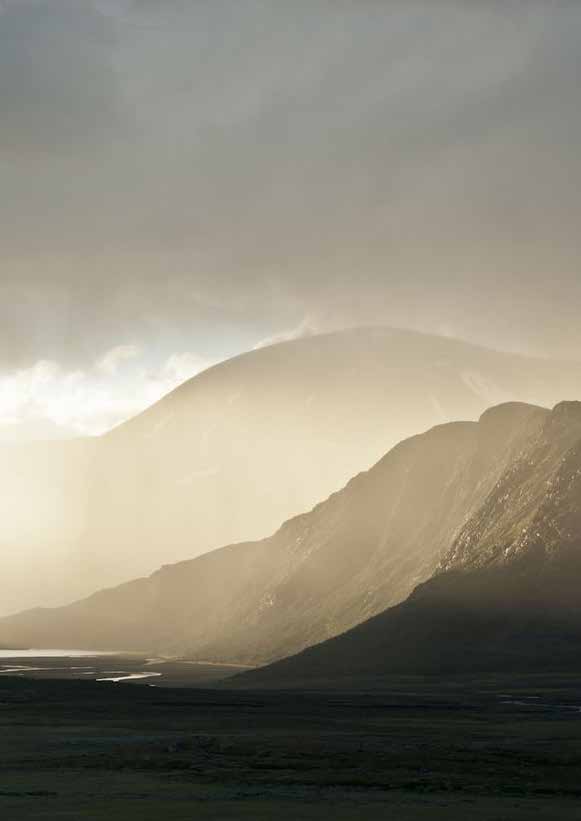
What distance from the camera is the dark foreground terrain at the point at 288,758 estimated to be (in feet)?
193

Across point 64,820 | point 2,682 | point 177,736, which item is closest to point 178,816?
point 64,820

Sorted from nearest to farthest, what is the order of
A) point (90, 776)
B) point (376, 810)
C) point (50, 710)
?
point (376, 810)
point (90, 776)
point (50, 710)

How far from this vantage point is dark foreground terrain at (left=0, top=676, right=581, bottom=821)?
58688 millimetres

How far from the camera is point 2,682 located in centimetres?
15800

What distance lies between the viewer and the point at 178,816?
2149 inches

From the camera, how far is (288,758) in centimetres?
7906

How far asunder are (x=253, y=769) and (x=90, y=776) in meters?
10.1

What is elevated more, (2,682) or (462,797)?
(2,682)

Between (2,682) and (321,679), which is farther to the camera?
(321,679)

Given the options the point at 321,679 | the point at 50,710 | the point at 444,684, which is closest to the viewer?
the point at 50,710

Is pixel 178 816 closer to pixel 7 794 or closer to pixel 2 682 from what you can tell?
pixel 7 794

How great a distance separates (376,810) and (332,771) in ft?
49.9

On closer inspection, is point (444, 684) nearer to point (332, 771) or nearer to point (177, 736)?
point (177, 736)

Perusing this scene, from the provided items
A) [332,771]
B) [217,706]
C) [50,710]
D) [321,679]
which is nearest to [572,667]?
[321,679]
